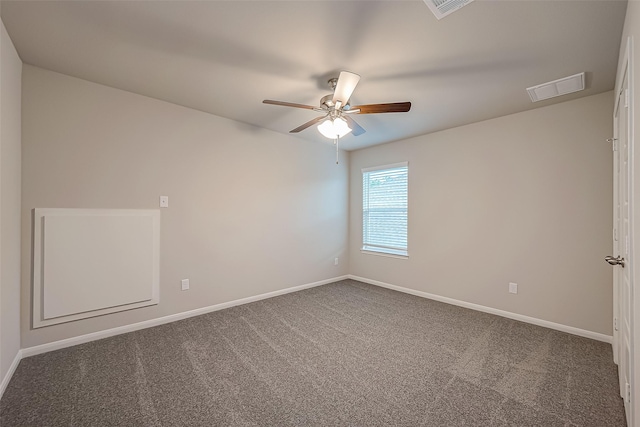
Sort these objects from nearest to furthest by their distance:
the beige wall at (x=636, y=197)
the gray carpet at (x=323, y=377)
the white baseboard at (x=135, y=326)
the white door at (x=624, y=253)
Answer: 1. the beige wall at (x=636, y=197)
2. the white door at (x=624, y=253)
3. the gray carpet at (x=323, y=377)
4. the white baseboard at (x=135, y=326)

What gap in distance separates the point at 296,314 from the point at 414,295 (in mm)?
1896

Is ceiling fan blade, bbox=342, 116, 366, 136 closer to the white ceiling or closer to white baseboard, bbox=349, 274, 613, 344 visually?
the white ceiling

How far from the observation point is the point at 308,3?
166 cm

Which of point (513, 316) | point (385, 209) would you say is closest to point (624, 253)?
point (513, 316)

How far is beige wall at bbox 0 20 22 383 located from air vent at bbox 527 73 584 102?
427 cm

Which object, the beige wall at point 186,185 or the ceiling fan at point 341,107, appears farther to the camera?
the beige wall at point 186,185

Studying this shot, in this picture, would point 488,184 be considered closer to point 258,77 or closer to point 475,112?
point 475,112

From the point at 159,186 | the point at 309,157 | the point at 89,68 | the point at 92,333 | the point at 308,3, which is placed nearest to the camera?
the point at 308,3

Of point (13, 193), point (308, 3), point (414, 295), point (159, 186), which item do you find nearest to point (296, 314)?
point (414, 295)

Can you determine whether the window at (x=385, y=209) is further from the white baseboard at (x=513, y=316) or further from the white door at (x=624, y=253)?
the white door at (x=624, y=253)

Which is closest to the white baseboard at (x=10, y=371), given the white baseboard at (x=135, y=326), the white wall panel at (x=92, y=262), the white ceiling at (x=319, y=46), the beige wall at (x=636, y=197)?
the white baseboard at (x=135, y=326)

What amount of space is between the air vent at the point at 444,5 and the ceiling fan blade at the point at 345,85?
2.00 ft

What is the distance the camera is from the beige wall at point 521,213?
Answer: 2.75m

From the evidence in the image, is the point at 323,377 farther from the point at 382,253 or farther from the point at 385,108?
the point at 382,253
